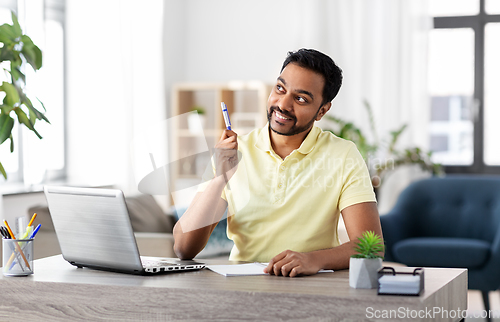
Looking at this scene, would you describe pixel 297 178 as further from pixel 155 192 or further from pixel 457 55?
pixel 457 55

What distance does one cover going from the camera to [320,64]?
1641mm

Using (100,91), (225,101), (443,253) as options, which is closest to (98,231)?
(443,253)

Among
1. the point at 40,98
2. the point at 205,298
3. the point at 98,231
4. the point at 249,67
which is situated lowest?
the point at 205,298

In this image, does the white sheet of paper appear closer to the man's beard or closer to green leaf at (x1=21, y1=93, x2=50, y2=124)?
the man's beard

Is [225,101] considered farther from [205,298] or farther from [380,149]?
[205,298]

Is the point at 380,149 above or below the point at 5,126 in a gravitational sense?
below

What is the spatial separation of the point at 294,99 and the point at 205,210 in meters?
0.37

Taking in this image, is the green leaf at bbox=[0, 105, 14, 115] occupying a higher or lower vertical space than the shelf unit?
lower

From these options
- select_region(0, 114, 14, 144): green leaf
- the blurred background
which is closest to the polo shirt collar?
select_region(0, 114, 14, 144): green leaf

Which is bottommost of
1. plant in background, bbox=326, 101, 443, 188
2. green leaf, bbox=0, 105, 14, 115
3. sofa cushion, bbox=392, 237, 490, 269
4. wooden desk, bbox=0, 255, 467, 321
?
sofa cushion, bbox=392, 237, 490, 269

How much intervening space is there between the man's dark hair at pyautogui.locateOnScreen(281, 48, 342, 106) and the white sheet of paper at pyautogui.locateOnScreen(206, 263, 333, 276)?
1.59 feet

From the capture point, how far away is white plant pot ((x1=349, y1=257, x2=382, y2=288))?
121 centimetres

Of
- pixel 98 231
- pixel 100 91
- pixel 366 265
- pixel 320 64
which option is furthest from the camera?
pixel 100 91

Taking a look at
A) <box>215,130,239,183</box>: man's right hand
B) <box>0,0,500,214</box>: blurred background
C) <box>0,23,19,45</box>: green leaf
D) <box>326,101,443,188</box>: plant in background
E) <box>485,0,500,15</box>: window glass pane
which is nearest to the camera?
<box>215,130,239,183</box>: man's right hand
